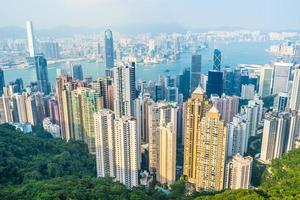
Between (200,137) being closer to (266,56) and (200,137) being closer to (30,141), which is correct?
(30,141)

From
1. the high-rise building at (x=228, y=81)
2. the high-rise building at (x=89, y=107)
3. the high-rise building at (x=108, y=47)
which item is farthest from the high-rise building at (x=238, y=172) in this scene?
the high-rise building at (x=108, y=47)

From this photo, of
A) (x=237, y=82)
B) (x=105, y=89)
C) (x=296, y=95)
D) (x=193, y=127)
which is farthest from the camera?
(x=237, y=82)

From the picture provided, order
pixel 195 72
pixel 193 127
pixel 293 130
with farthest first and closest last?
pixel 195 72 → pixel 293 130 → pixel 193 127

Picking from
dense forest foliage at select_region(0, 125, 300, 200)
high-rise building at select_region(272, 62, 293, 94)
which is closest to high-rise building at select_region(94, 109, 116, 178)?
dense forest foliage at select_region(0, 125, 300, 200)

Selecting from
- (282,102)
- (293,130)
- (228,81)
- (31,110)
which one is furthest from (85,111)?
(228,81)

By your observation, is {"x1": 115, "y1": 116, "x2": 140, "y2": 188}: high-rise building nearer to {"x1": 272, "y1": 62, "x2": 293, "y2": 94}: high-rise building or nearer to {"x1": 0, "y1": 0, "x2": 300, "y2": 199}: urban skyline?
{"x1": 0, "y1": 0, "x2": 300, "y2": 199}: urban skyline

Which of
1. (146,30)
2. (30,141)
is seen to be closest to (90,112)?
(30,141)

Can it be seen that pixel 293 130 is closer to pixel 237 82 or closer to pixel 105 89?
pixel 105 89
